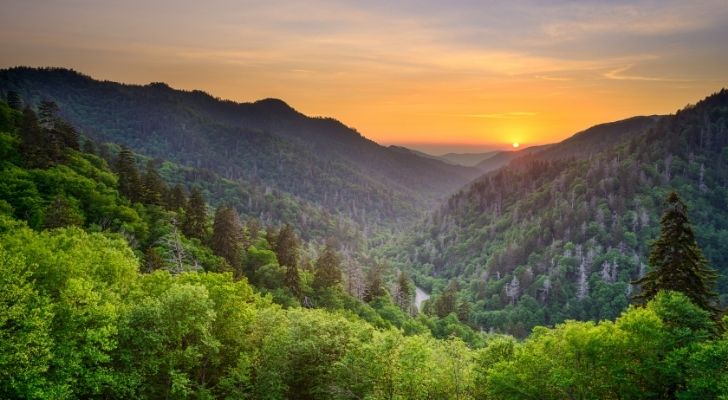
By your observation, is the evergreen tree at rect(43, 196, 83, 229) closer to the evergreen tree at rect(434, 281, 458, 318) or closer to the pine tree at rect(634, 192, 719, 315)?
the pine tree at rect(634, 192, 719, 315)

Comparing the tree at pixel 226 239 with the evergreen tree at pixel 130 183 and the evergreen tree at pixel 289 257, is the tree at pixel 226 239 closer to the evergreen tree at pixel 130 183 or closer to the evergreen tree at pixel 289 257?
the evergreen tree at pixel 289 257

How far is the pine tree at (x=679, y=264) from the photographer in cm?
4019

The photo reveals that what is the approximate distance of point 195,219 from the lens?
9731 centimetres

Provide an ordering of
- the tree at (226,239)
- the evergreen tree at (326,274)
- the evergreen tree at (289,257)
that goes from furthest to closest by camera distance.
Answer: the evergreen tree at (326,274) < the evergreen tree at (289,257) < the tree at (226,239)

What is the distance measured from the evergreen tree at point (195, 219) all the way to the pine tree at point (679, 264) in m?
76.6

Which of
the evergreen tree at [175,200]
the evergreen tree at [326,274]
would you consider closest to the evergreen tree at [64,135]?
the evergreen tree at [175,200]

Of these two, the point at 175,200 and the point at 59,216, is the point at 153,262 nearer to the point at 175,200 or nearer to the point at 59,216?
the point at 59,216

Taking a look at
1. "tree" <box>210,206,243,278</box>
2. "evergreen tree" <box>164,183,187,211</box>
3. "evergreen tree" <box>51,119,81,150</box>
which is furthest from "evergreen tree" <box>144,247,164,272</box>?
"evergreen tree" <box>51,119,81,150</box>

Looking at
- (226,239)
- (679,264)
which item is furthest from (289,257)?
(679,264)

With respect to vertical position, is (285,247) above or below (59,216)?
below

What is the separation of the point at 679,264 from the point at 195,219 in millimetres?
81388

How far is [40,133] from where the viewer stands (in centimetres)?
8788

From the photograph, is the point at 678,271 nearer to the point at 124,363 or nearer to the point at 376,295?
the point at 124,363

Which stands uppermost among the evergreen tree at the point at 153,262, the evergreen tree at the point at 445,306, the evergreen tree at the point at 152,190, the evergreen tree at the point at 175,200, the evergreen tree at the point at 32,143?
the evergreen tree at the point at 32,143
